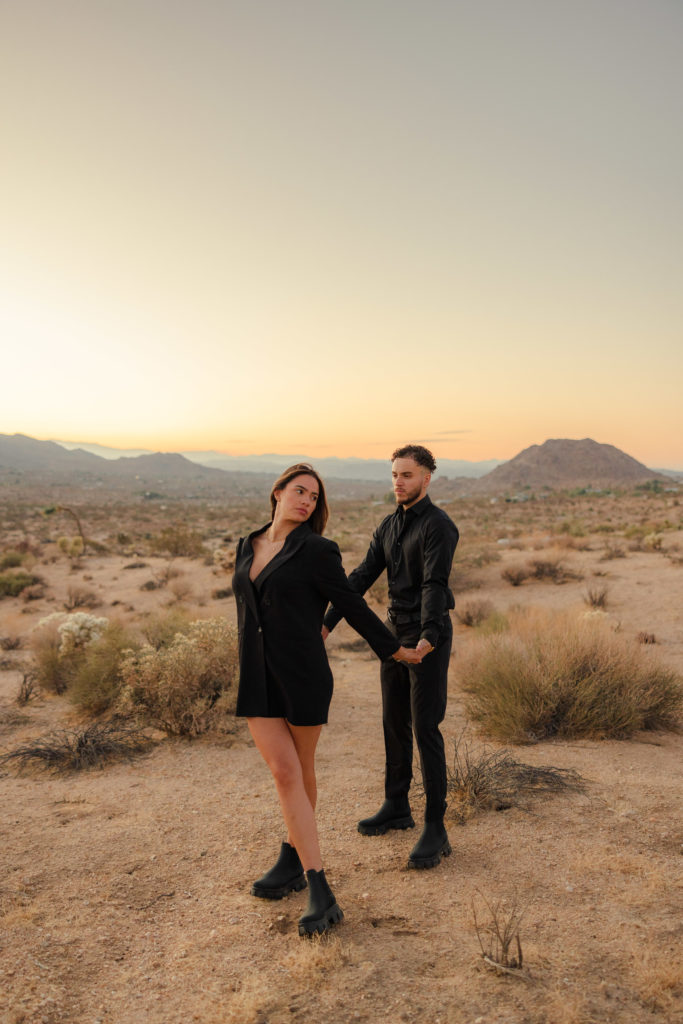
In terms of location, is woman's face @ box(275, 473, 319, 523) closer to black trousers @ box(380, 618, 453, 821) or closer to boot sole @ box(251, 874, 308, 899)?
black trousers @ box(380, 618, 453, 821)

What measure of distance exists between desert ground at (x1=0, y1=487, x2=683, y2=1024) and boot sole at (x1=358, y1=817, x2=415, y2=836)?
0.05 meters

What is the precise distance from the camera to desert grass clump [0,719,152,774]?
17.7ft

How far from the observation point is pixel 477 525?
109ft

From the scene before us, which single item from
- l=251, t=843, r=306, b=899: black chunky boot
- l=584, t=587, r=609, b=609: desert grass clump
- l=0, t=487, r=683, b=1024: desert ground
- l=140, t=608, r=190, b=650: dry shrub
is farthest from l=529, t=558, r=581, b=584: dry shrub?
l=251, t=843, r=306, b=899: black chunky boot

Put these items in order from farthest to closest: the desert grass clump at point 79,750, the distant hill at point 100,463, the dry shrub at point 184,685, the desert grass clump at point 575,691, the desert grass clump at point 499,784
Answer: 1. the distant hill at point 100,463
2. the dry shrub at point 184,685
3. the desert grass clump at point 575,691
4. the desert grass clump at point 79,750
5. the desert grass clump at point 499,784

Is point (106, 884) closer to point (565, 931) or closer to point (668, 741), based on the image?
point (565, 931)

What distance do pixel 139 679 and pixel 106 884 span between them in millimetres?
3095

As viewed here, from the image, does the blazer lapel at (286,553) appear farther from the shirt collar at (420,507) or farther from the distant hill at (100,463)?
the distant hill at (100,463)

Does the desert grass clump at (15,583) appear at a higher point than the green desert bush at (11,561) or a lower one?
lower

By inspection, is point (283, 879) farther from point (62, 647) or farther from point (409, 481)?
point (62, 647)

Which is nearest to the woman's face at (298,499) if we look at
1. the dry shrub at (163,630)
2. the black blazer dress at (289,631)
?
the black blazer dress at (289,631)

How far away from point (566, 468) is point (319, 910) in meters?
114

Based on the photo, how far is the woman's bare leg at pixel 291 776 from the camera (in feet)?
9.74

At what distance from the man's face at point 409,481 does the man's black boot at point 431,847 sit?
1.88m
